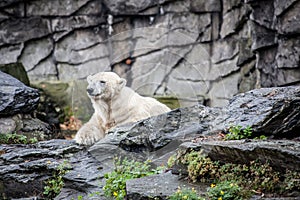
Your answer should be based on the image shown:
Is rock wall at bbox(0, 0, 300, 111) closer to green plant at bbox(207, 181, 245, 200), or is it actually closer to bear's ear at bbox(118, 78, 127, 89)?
bear's ear at bbox(118, 78, 127, 89)

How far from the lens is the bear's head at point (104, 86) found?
18.9ft

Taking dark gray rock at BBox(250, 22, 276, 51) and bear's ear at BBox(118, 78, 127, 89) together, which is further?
dark gray rock at BBox(250, 22, 276, 51)

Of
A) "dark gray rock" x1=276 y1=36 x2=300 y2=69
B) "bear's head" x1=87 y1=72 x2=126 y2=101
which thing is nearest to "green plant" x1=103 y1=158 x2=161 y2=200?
"bear's head" x1=87 y1=72 x2=126 y2=101

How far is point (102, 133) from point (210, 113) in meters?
1.37

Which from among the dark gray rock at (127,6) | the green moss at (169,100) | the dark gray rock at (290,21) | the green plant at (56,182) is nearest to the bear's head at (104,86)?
the green plant at (56,182)

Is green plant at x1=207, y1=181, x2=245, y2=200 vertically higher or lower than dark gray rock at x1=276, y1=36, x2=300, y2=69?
lower

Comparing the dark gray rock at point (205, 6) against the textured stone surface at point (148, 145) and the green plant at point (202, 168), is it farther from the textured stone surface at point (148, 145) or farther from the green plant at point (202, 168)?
the green plant at point (202, 168)

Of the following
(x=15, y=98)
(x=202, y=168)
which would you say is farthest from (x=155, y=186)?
(x=15, y=98)

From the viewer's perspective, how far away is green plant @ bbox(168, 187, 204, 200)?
3538 millimetres

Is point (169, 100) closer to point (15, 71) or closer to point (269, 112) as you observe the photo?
point (15, 71)

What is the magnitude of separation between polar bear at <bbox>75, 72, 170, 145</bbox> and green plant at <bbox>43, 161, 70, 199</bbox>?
2.26 feet

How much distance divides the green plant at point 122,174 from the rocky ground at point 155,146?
0.39 feet

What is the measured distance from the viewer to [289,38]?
7508 mm

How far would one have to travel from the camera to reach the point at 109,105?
19.3 ft
